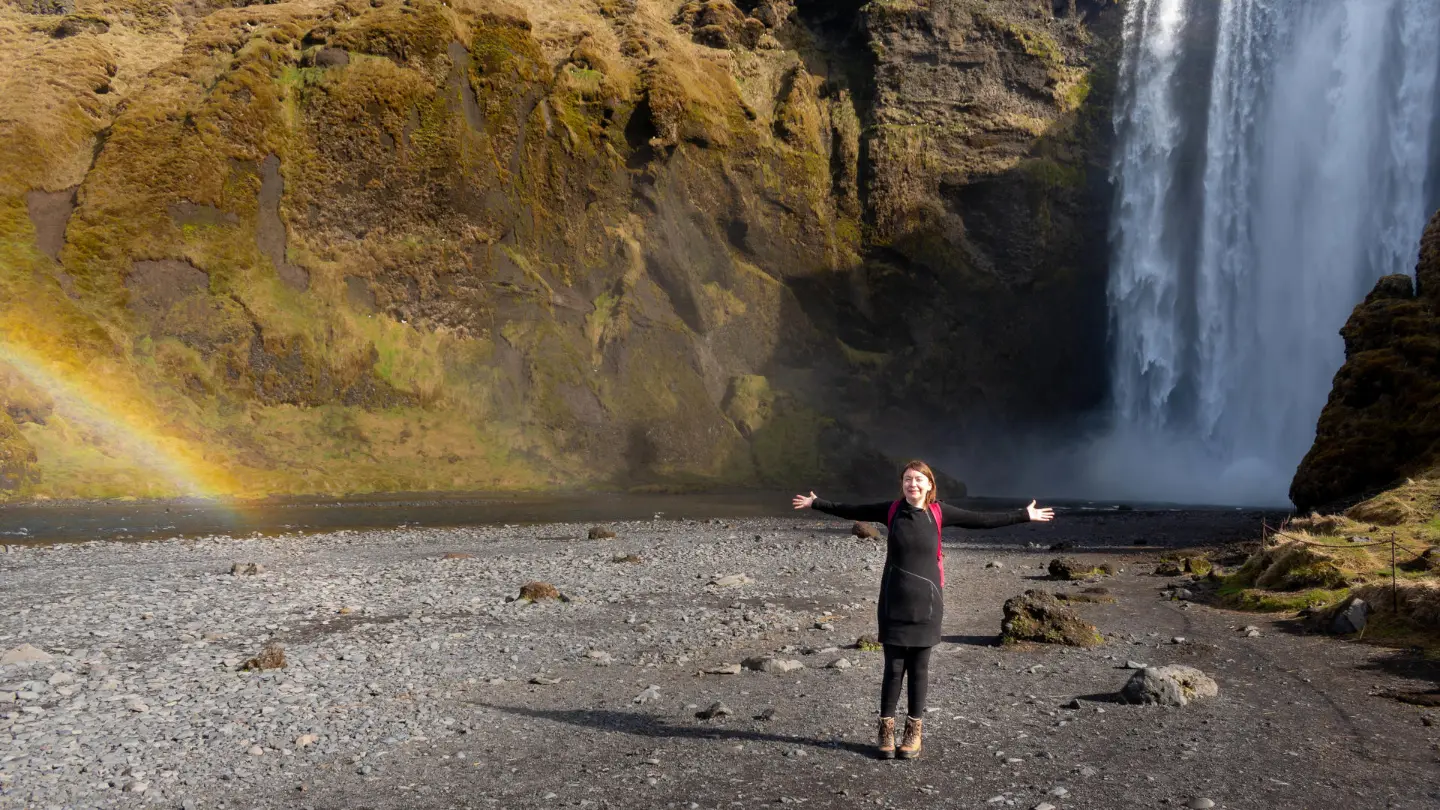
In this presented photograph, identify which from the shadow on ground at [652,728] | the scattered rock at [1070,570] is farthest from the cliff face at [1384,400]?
the shadow on ground at [652,728]

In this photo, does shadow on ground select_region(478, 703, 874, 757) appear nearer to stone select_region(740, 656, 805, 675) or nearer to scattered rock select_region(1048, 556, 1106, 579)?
stone select_region(740, 656, 805, 675)

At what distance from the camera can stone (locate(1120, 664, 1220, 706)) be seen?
1052cm

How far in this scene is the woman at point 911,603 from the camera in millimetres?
8656

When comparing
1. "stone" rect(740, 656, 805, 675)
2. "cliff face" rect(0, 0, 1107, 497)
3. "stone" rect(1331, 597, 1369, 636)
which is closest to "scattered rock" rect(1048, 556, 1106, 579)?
"stone" rect(1331, 597, 1369, 636)

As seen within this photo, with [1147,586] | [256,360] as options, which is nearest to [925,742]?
[1147,586]

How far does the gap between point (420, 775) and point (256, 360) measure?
176 feet

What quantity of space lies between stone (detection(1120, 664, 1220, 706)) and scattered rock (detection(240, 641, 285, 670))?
10025 millimetres

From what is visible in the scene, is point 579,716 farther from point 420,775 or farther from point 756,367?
point 756,367

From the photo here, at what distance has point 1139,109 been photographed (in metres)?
79.5

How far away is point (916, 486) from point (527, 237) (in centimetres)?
6231

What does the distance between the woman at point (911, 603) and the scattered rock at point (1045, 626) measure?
19.5 ft

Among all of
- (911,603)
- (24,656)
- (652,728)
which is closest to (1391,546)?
(911,603)

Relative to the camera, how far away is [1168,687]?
10.6 m

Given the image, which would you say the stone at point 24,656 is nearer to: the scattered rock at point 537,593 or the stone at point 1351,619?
the scattered rock at point 537,593
